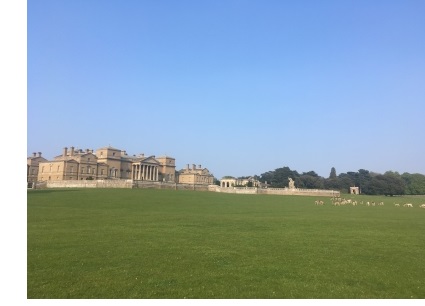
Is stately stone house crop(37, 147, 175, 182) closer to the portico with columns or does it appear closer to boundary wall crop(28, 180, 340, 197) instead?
the portico with columns

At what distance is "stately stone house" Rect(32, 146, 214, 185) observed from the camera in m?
111

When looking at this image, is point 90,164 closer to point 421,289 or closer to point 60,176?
point 60,176

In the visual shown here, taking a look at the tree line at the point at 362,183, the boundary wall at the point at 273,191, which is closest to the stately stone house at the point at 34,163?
the boundary wall at the point at 273,191

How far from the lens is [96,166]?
11588 centimetres

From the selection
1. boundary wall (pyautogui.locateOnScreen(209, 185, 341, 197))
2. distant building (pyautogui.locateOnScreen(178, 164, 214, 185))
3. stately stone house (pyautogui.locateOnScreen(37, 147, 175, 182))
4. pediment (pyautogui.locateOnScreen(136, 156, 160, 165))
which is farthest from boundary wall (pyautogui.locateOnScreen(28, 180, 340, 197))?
distant building (pyautogui.locateOnScreen(178, 164, 214, 185))

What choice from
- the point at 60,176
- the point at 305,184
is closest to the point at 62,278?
the point at 60,176

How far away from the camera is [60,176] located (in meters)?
110

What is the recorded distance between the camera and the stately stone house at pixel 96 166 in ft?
364

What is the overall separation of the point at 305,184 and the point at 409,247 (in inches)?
4576

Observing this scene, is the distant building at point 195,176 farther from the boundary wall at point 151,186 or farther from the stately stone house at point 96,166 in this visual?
the boundary wall at point 151,186

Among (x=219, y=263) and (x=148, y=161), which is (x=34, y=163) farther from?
(x=219, y=263)

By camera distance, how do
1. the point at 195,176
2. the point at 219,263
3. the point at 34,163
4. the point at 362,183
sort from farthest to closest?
1. the point at 195,176
2. the point at 362,183
3. the point at 34,163
4. the point at 219,263

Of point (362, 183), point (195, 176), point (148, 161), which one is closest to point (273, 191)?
point (148, 161)
